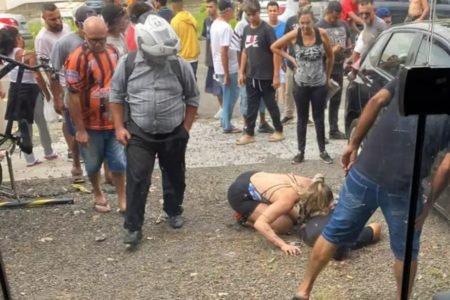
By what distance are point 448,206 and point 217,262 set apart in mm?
1485

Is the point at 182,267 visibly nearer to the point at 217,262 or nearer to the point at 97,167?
the point at 217,262

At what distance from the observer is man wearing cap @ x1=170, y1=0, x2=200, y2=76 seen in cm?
785

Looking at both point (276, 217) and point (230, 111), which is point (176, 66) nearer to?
point (276, 217)

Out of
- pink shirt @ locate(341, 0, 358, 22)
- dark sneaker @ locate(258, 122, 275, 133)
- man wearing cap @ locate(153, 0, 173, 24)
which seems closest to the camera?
dark sneaker @ locate(258, 122, 275, 133)

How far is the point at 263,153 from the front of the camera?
6.73 m

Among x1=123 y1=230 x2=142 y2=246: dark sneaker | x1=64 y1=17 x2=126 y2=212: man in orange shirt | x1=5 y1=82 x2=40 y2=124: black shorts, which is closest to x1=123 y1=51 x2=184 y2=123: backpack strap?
x1=64 y1=17 x2=126 y2=212: man in orange shirt

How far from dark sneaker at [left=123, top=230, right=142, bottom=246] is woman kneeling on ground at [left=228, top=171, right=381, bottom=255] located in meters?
0.73

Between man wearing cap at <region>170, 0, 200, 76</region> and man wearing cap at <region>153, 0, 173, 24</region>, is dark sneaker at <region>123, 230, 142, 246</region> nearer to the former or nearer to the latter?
man wearing cap at <region>170, 0, 200, 76</region>

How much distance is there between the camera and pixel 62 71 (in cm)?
519

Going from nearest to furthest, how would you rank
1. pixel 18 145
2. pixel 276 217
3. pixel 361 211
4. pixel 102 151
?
pixel 361 211 → pixel 276 217 → pixel 102 151 → pixel 18 145

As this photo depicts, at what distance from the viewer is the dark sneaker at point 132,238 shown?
4305 millimetres

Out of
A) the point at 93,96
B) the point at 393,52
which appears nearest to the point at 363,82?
the point at 393,52

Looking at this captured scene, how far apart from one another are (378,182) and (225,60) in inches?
181

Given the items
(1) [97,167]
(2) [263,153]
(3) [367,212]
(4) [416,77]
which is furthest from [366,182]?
(2) [263,153]
